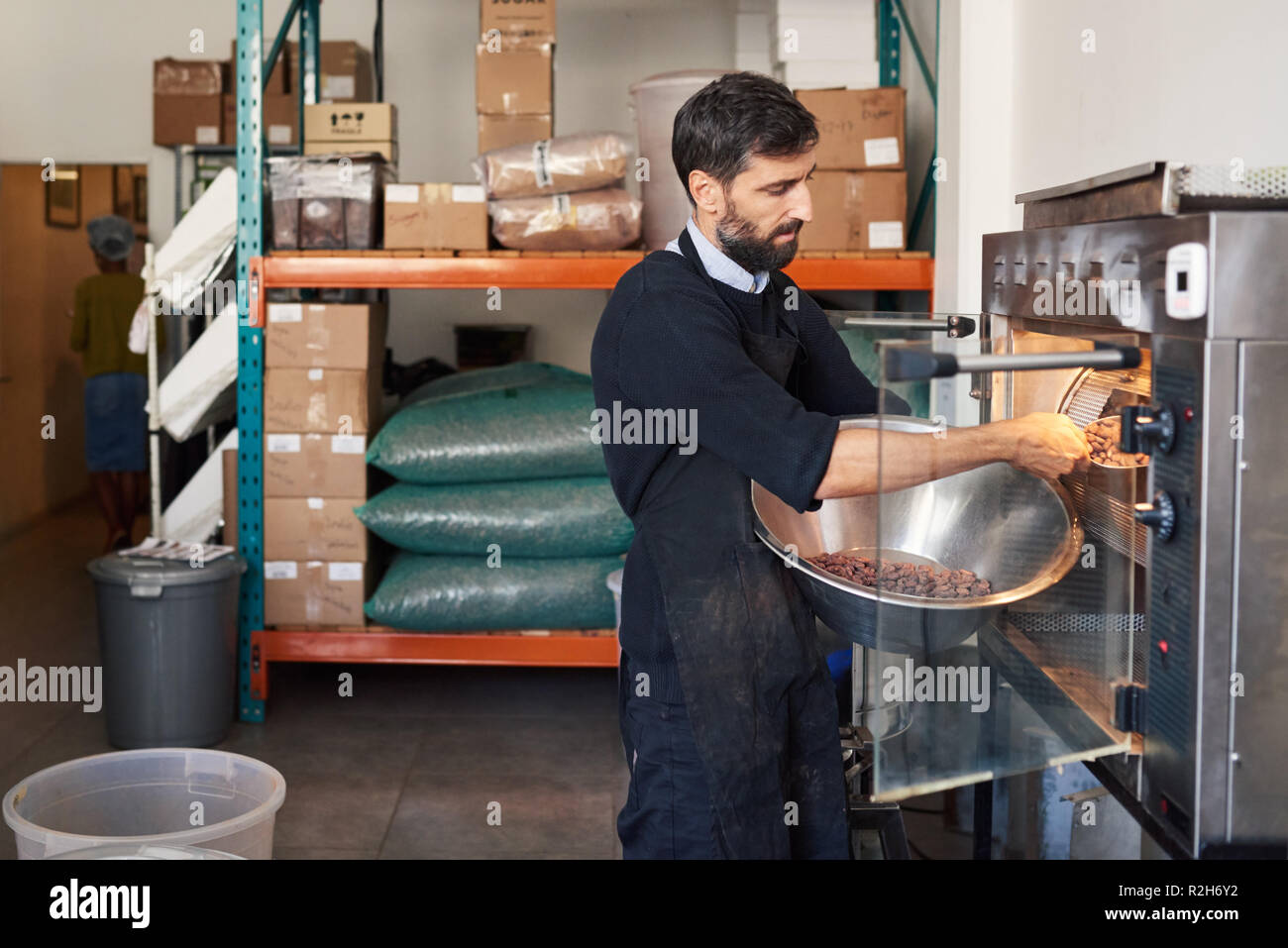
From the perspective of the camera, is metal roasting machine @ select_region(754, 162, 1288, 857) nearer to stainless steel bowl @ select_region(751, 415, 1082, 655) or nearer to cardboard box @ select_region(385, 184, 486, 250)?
stainless steel bowl @ select_region(751, 415, 1082, 655)

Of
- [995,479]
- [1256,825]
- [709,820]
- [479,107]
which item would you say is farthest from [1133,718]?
[479,107]

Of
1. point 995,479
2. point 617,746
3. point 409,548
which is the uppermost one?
point 995,479

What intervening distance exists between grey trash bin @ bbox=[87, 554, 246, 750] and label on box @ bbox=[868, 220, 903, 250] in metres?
2.27

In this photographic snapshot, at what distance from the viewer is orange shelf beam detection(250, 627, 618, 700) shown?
4.11 meters

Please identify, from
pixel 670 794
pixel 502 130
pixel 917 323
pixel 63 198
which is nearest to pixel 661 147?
pixel 502 130

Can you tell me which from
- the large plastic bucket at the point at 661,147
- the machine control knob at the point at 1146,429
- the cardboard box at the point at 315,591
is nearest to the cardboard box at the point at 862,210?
the large plastic bucket at the point at 661,147

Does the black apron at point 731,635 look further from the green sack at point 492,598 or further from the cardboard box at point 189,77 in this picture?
the cardboard box at point 189,77

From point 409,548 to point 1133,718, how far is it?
307cm

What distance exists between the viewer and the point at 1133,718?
1486 mm

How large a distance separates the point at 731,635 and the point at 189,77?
19.1 ft

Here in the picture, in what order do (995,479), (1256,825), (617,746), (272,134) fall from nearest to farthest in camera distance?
(1256,825) → (995,479) → (617,746) → (272,134)
